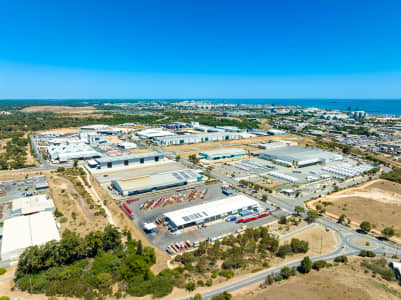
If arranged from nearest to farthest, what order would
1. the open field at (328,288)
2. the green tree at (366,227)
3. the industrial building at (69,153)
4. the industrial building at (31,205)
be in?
the open field at (328,288) < the green tree at (366,227) < the industrial building at (31,205) < the industrial building at (69,153)

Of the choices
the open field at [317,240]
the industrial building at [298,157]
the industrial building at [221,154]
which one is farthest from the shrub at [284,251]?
the industrial building at [221,154]

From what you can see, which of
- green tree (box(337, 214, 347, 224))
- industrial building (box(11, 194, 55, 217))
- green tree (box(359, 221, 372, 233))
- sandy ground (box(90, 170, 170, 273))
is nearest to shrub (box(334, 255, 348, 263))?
green tree (box(359, 221, 372, 233))

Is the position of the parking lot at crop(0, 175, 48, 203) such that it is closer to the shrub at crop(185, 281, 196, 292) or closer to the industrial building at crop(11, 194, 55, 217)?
the industrial building at crop(11, 194, 55, 217)

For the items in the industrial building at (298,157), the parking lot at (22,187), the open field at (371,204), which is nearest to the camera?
the open field at (371,204)

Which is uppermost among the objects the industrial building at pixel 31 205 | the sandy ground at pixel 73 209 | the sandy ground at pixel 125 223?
the industrial building at pixel 31 205

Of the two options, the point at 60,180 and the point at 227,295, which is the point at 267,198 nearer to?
the point at 227,295

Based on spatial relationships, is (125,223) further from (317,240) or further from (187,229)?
(317,240)

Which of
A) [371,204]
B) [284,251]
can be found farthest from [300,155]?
[284,251]

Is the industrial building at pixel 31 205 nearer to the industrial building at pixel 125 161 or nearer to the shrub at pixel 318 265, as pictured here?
the industrial building at pixel 125 161
